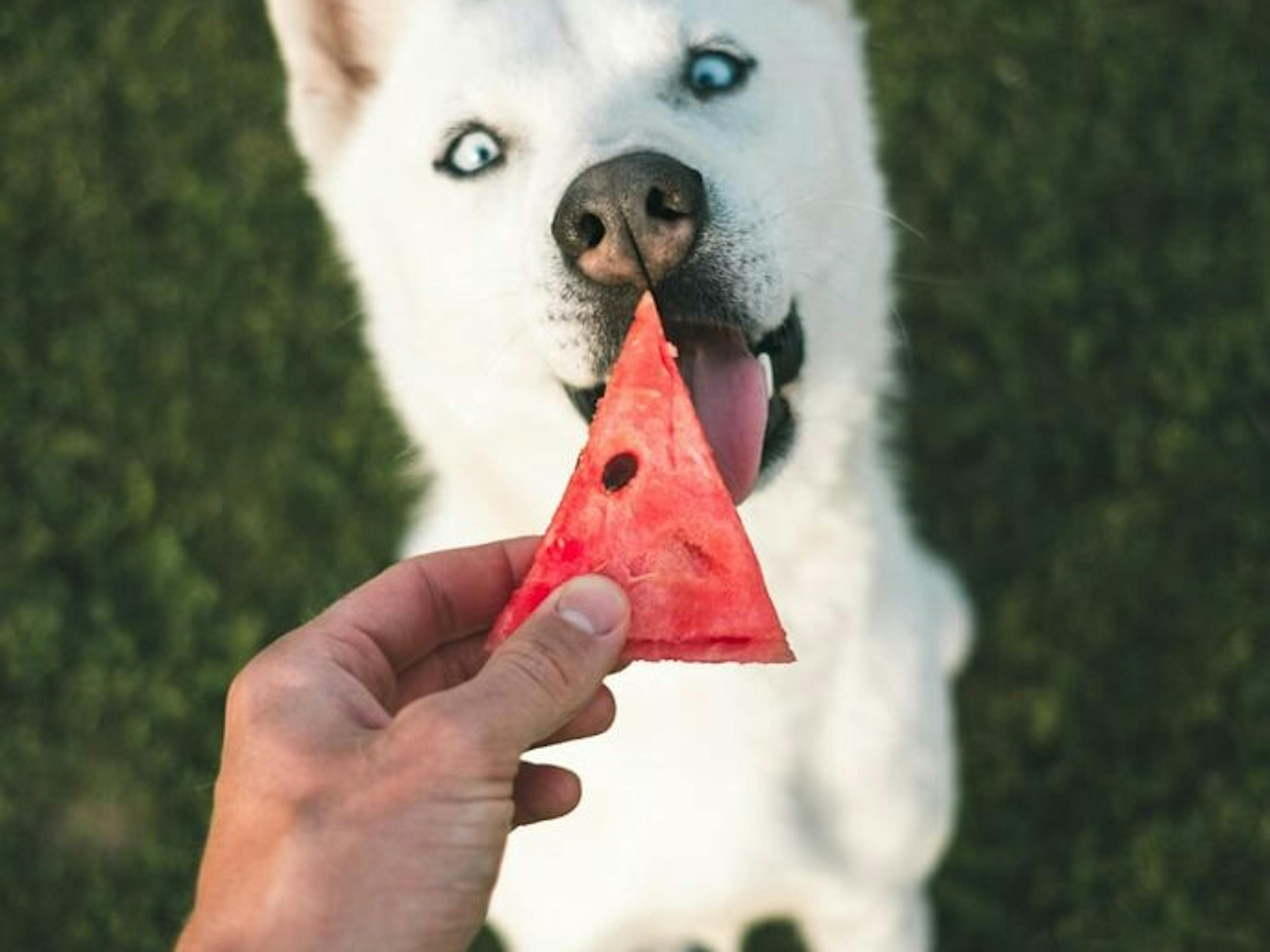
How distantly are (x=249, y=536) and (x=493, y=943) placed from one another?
5.42ft

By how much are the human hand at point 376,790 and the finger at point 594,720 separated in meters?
0.31

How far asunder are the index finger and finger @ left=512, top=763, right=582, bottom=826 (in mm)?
281

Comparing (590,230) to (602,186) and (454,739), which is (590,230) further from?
(454,739)

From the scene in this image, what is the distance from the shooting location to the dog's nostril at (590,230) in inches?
96.3

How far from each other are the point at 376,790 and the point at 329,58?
1.79 m

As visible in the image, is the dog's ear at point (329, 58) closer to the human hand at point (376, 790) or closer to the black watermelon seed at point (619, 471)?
the black watermelon seed at point (619, 471)

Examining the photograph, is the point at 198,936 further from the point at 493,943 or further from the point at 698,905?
the point at 493,943

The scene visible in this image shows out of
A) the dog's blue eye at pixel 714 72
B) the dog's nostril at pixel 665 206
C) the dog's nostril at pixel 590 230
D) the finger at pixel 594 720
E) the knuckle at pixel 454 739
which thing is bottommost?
the finger at pixel 594 720

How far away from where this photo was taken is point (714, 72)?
2865 mm

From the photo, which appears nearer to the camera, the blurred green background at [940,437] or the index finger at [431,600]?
the index finger at [431,600]

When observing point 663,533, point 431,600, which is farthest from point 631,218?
point 431,600

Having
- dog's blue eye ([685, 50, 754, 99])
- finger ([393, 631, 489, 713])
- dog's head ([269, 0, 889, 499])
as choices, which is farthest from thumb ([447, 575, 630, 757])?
dog's blue eye ([685, 50, 754, 99])

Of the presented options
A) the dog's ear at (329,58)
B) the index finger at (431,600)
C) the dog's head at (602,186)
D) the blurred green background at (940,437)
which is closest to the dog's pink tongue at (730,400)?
the dog's head at (602,186)

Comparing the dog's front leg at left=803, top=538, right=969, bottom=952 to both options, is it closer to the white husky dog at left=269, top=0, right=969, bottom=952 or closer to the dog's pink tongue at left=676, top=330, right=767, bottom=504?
the white husky dog at left=269, top=0, right=969, bottom=952
